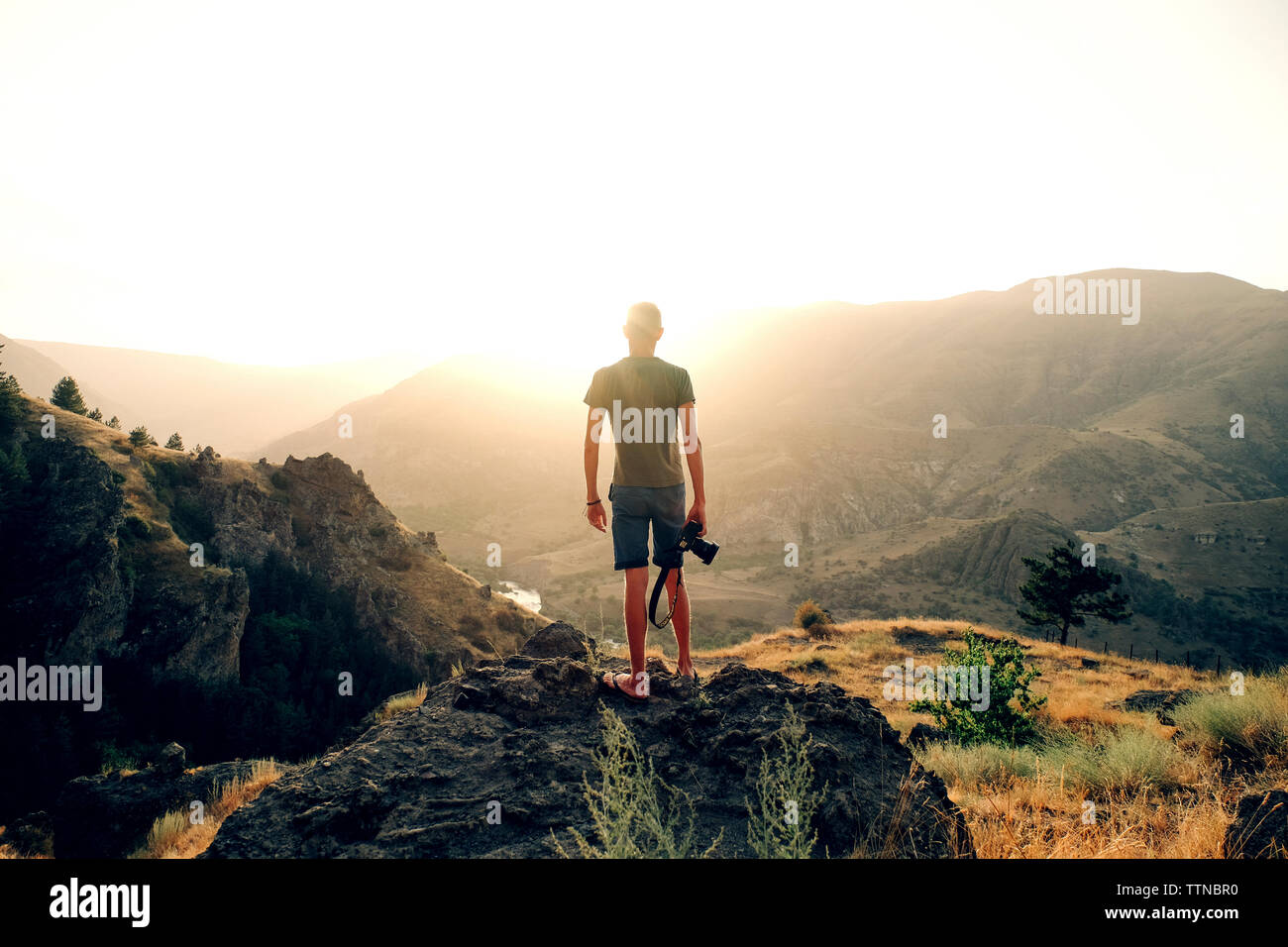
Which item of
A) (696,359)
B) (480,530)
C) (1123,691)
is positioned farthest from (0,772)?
(696,359)

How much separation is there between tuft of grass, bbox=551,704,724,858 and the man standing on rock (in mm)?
1025

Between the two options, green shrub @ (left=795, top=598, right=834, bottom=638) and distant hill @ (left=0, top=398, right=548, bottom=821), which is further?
green shrub @ (left=795, top=598, right=834, bottom=638)

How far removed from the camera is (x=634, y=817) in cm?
283

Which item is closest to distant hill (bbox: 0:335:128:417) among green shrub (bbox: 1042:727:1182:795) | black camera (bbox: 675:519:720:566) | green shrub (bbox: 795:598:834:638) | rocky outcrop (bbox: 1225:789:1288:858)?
green shrub (bbox: 795:598:834:638)

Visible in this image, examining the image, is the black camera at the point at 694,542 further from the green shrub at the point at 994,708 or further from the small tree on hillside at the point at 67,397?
the small tree on hillside at the point at 67,397

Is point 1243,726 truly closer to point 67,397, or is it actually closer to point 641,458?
point 641,458

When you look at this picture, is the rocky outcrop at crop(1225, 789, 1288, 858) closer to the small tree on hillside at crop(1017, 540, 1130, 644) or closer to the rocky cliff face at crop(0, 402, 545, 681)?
the rocky cliff face at crop(0, 402, 545, 681)

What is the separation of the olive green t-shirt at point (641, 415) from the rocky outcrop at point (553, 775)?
1.42m

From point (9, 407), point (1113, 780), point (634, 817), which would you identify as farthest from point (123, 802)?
point (9, 407)

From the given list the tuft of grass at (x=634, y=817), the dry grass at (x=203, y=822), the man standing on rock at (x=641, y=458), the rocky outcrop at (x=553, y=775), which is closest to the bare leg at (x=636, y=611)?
the man standing on rock at (x=641, y=458)

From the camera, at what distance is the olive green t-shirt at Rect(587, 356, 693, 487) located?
4215 millimetres

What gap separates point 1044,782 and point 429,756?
13.2 feet

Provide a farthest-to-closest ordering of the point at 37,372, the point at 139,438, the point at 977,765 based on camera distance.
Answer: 1. the point at 37,372
2. the point at 139,438
3. the point at 977,765

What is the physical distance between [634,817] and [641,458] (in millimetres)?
2162
